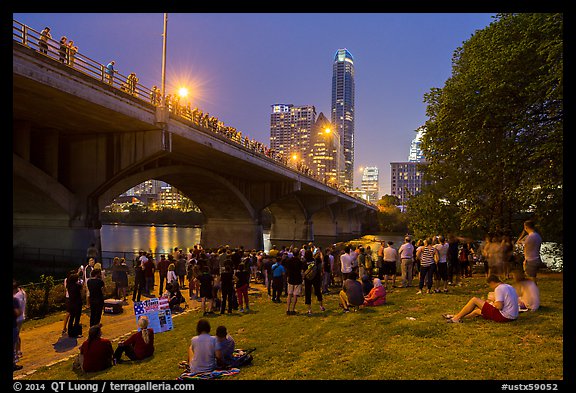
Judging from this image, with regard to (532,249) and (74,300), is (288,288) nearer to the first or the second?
(74,300)

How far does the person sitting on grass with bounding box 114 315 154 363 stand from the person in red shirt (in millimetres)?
422

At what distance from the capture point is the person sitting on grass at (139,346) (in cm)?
832

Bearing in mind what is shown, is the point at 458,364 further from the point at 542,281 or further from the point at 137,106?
the point at 137,106

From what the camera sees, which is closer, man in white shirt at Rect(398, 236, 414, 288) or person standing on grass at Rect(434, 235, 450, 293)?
person standing on grass at Rect(434, 235, 450, 293)

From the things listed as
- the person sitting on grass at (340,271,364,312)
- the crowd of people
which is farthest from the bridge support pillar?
the person sitting on grass at (340,271,364,312)

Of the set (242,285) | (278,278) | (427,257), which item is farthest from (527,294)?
(242,285)

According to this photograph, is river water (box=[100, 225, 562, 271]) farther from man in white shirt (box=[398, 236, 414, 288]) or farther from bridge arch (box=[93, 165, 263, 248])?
man in white shirt (box=[398, 236, 414, 288])

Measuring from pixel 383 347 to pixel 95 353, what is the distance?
583cm

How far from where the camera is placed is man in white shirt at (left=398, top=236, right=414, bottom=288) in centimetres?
1442

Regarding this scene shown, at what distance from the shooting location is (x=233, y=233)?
170ft

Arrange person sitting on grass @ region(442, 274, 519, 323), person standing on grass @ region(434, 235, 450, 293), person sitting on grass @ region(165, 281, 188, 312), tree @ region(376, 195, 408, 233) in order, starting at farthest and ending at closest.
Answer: tree @ region(376, 195, 408, 233) < person sitting on grass @ region(165, 281, 188, 312) < person standing on grass @ region(434, 235, 450, 293) < person sitting on grass @ region(442, 274, 519, 323)

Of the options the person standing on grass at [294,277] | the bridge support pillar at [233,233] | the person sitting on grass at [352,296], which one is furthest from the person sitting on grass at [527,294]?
the bridge support pillar at [233,233]
